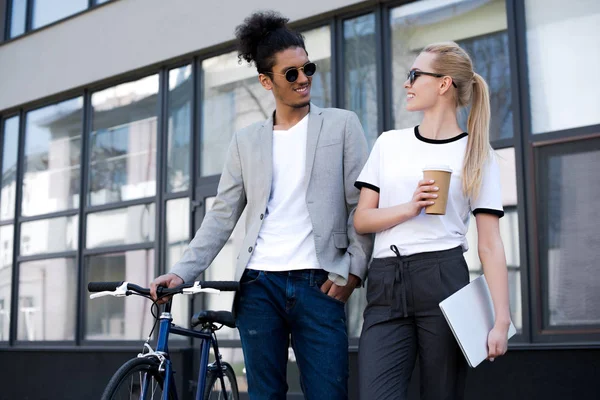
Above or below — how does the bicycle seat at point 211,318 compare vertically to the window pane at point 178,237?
below

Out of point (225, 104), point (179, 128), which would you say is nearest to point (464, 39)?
point (225, 104)

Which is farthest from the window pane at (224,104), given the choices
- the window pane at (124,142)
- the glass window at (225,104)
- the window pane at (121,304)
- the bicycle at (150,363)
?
the bicycle at (150,363)

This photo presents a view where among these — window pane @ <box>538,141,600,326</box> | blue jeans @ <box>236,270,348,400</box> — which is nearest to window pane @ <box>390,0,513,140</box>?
window pane @ <box>538,141,600,326</box>

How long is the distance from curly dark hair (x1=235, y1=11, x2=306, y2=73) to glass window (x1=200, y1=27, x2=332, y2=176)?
4.29 metres

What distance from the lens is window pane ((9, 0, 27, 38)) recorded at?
417 inches

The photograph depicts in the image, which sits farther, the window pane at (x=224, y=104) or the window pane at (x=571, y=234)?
the window pane at (x=224, y=104)

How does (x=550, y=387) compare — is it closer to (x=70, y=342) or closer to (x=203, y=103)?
(x=203, y=103)

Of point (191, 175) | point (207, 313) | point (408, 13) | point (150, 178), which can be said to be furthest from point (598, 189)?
point (150, 178)

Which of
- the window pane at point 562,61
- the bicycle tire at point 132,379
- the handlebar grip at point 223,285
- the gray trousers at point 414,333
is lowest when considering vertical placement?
the bicycle tire at point 132,379

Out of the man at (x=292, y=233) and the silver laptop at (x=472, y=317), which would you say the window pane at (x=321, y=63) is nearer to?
the man at (x=292, y=233)

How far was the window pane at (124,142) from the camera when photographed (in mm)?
8930

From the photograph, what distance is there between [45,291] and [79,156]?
167cm

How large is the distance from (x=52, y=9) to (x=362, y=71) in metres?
4.82

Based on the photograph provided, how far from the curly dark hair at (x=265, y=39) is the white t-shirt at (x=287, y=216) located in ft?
0.99
